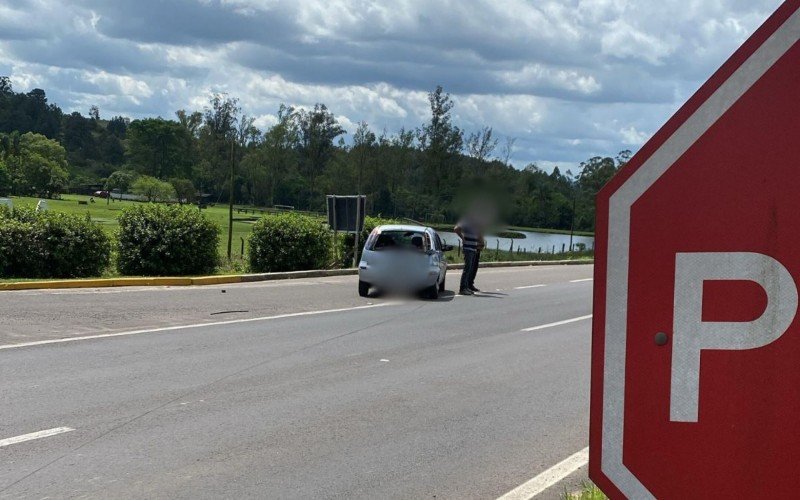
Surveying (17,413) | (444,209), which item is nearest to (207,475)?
(17,413)

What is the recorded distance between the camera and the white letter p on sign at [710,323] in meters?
1.59

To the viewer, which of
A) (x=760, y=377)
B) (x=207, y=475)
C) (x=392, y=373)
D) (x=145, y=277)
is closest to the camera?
(x=760, y=377)

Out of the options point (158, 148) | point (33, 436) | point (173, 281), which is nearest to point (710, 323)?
point (33, 436)

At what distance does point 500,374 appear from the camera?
9.27 meters

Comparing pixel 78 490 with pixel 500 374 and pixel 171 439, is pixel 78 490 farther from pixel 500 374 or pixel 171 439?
pixel 500 374

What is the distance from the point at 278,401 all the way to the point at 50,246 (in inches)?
444

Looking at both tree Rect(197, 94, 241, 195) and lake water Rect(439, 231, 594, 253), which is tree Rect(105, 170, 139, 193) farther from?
lake water Rect(439, 231, 594, 253)

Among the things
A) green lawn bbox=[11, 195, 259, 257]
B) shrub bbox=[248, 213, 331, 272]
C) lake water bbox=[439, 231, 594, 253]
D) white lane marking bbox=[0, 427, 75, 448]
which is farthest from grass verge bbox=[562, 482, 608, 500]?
lake water bbox=[439, 231, 594, 253]

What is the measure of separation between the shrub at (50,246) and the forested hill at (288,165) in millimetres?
7655

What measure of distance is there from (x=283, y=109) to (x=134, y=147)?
37934 mm

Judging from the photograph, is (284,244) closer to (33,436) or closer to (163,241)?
(163,241)

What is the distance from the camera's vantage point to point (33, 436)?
6.06 m

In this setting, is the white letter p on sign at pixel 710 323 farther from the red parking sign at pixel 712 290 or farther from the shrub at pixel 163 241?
the shrub at pixel 163 241

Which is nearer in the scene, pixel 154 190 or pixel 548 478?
pixel 548 478
